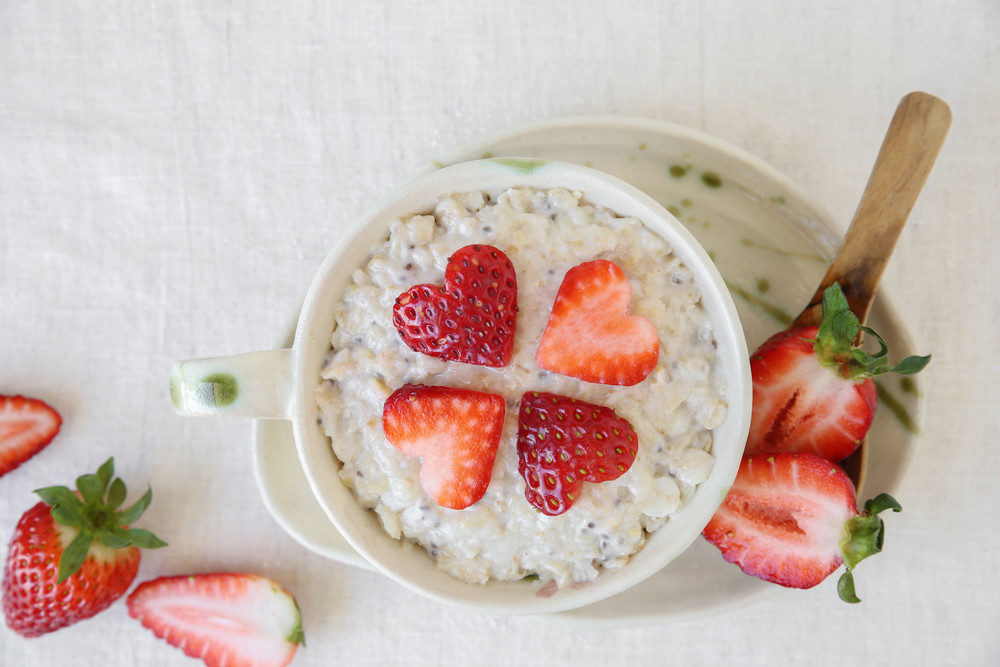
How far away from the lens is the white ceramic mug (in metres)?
1.12

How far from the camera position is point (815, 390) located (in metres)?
1.26

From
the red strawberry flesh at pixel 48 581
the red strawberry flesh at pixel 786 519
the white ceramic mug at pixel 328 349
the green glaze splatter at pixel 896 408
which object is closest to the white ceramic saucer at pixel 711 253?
the green glaze splatter at pixel 896 408

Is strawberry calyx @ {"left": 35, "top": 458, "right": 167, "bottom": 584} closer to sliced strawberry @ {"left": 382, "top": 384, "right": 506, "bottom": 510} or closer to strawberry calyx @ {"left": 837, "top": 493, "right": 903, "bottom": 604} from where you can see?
sliced strawberry @ {"left": 382, "top": 384, "right": 506, "bottom": 510}

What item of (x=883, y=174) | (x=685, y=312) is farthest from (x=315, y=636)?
(x=883, y=174)

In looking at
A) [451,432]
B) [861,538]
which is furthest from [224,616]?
[861,538]

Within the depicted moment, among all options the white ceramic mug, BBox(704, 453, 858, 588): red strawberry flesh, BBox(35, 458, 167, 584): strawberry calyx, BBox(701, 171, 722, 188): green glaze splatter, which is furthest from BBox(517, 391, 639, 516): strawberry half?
BBox(35, 458, 167, 584): strawberry calyx

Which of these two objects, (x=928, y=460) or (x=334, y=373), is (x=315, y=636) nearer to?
(x=334, y=373)

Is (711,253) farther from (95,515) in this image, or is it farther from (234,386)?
(95,515)

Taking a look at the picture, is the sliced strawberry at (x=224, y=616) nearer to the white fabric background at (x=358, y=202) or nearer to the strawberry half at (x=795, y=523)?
the white fabric background at (x=358, y=202)

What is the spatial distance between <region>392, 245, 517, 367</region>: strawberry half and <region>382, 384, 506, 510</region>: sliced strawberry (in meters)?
0.06

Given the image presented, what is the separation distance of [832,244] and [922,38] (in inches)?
20.8

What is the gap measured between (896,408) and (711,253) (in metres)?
0.44

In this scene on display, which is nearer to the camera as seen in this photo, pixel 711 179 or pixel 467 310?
pixel 467 310

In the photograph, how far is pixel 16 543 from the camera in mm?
1558
